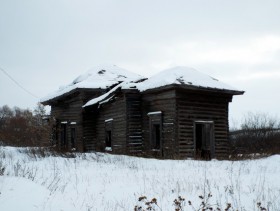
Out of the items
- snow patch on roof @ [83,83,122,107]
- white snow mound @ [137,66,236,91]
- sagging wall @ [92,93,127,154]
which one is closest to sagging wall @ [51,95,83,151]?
sagging wall @ [92,93,127,154]

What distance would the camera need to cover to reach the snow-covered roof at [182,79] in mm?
15984

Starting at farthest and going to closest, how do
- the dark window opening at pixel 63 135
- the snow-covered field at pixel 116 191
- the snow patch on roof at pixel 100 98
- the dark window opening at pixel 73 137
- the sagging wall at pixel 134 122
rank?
the dark window opening at pixel 63 135, the dark window opening at pixel 73 137, the snow patch on roof at pixel 100 98, the sagging wall at pixel 134 122, the snow-covered field at pixel 116 191

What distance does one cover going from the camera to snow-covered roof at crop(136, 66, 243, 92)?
16.0 metres

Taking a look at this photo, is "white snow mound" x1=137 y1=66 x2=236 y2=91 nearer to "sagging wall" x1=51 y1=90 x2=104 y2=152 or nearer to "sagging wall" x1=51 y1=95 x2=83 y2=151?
"sagging wall" x1=51 y1=90 x2=104 y2=152

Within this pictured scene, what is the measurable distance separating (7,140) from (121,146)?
11.1 meters

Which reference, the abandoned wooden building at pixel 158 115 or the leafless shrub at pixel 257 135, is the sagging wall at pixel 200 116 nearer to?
the abandoned wooden building at pixel 158 115

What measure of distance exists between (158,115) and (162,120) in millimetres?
412

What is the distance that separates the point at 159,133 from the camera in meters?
18.2

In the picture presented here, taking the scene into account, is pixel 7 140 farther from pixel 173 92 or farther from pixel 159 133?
pixel 173 92

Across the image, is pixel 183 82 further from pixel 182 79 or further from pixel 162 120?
pixel 162 120

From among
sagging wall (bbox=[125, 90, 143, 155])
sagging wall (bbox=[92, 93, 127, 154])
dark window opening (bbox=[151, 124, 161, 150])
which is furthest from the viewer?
sagging wall (bbox=[92, 93, 127, 154])

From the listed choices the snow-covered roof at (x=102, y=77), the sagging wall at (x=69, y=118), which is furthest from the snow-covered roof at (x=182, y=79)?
the sagging wall at (x=69, y=118)

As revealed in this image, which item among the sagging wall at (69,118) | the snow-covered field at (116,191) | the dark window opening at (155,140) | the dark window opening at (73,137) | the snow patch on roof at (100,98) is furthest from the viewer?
the dark window opening at (73,137)

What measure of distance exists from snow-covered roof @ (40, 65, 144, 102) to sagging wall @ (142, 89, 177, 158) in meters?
3.84
